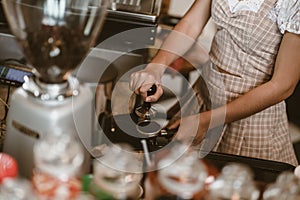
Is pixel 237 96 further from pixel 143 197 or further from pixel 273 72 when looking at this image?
pixel 143 197

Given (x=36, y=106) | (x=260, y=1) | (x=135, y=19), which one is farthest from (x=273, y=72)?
(x=36, y=106)

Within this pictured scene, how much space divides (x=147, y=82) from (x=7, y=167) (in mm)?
591

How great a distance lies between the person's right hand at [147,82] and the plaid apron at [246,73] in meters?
0.19

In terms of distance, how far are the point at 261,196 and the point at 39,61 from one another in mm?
460

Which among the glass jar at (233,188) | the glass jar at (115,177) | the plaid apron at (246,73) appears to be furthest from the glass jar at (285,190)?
the plaid apron at (246,73)

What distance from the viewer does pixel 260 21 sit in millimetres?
1420

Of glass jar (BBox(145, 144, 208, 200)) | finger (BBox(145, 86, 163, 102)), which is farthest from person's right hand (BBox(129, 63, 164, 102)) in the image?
glass jar (BBox(145, 144, 208, 200))

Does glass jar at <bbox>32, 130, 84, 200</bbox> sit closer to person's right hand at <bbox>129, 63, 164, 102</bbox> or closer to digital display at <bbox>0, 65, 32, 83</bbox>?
person's right hand at <bbox>129, 63, 164, 102</bbox>

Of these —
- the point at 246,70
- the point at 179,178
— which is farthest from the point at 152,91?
the point at 179,178

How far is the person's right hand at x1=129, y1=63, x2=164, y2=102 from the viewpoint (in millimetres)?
1360

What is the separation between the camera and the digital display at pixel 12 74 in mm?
1663

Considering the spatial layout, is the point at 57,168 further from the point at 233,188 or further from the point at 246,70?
the point at 246,70

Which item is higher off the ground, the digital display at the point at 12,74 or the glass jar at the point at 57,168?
the glass jar at the point at 57,168

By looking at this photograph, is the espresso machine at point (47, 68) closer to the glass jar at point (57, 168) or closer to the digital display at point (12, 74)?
the glass jar at point (57, 168)
